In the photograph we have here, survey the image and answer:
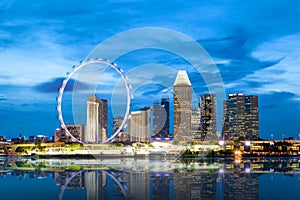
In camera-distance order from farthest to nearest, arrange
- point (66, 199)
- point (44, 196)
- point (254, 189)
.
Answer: point (254, 189), point (44, 196), point (66, 199)

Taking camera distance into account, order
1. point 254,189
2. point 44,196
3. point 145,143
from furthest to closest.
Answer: point 145,143 → point 254,189 → point 44,196

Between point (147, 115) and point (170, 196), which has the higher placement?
point (147, 115)

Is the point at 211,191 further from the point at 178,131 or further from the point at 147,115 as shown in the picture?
the point at 178,131

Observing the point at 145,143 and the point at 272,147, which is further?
the point at 272,147

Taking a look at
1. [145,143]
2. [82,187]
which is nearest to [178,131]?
[145,143]

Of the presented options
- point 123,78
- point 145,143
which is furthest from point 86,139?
point 145,143

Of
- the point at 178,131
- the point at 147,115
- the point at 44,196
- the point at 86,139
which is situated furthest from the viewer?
the point at 178,131

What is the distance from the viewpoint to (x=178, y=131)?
141250 mm

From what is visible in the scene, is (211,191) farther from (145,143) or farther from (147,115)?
(145,143)

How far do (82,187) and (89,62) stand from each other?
162ft

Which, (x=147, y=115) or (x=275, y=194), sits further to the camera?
(x=147, y=115)

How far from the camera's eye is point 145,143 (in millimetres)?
120938

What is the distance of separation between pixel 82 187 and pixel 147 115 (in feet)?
261

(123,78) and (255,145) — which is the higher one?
(123,78)
